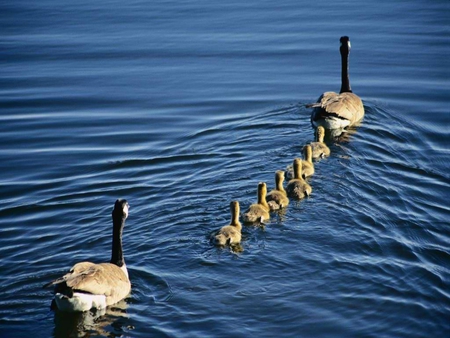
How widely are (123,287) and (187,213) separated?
305 cm

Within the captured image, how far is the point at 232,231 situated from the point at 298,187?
94.2 inches

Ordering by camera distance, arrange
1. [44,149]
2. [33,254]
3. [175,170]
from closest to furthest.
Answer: [33,254], [175,170], [44,149]

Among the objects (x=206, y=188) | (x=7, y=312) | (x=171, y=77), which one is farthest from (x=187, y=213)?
(x=171, y=77)

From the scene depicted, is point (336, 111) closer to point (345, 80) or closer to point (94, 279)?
point (345, 80)

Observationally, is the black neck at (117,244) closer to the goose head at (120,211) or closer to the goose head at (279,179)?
the goose head at (120,211)

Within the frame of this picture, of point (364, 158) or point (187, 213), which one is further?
point (364, 158)

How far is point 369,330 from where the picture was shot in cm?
1335

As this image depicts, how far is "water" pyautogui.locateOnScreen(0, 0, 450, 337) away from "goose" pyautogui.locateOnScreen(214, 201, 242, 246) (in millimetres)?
255

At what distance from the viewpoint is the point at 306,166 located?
61.7ft

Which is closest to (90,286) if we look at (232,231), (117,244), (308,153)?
(117,244)

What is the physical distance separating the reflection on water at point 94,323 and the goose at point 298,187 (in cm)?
488

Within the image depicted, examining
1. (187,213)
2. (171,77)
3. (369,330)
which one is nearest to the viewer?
(369,330)

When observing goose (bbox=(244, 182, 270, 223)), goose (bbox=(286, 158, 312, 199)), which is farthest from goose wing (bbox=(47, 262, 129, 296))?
goose (bbox=(286, 158, 312, 199))

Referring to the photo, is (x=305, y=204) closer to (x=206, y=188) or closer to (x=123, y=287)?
(x=206, y=188)
